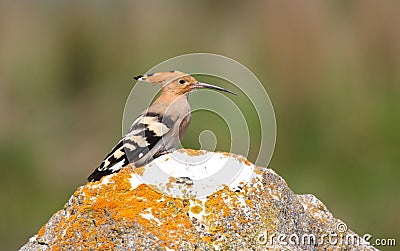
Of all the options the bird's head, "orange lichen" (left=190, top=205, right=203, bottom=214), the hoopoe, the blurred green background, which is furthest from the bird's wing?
the blurred green background

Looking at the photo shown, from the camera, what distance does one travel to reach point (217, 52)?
6.95m

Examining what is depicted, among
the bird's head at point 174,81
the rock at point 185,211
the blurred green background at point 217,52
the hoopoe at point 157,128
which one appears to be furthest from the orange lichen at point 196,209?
the blurred green background at point 217,52

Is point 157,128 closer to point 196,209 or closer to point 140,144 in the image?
point 140,144

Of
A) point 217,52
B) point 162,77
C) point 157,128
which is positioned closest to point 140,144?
point 157,128

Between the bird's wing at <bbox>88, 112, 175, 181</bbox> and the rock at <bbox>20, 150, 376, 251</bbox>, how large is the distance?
35 centimetres

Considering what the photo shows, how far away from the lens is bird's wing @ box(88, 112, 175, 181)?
349 centimetres

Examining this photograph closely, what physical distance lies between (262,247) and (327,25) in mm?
4657

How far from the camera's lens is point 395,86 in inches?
270

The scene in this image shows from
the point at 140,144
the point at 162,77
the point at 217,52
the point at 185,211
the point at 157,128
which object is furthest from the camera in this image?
the point at 217,52

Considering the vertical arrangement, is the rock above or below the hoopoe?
below

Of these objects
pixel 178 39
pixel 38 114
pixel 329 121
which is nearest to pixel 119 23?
pixel 178 39

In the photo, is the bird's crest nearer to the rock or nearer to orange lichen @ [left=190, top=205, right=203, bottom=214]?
the rock

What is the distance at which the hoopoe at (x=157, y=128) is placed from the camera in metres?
3.51

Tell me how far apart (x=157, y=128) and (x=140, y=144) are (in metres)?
0.19
